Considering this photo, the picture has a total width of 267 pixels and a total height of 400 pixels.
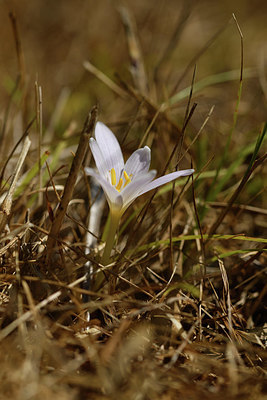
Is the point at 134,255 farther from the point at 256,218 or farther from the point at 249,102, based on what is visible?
the point at 249,102

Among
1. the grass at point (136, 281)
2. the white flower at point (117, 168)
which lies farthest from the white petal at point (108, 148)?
the grass at point (136, 281)

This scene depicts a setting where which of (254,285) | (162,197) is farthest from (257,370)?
(162,197)

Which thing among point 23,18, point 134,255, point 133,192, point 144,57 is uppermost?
point 23,18

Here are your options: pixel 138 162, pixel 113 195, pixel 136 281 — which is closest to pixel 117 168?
pixel 138 162

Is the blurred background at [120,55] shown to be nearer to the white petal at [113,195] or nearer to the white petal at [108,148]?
the white petal at [108,148]

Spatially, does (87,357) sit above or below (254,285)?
above

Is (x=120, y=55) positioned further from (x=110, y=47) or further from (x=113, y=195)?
(x=113, y=195)

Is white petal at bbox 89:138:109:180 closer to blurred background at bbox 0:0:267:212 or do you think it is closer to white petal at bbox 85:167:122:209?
white petal at bbox 85:167:122:209
